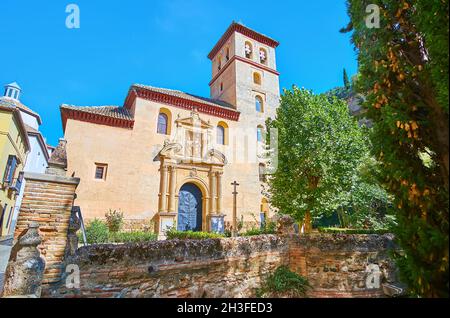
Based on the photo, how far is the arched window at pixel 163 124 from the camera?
18.1m

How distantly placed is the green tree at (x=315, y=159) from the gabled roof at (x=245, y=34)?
1476cm

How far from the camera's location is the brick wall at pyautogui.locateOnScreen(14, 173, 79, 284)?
15.2 feet

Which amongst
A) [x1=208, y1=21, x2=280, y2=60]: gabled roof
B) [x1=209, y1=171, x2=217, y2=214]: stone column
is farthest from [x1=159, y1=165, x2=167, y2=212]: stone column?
[x1=208, y1=21, x2=280, y2=60]: gabled roof

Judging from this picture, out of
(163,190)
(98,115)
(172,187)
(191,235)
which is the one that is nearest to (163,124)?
(98,115)

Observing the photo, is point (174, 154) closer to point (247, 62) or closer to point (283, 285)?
point (283, 285)

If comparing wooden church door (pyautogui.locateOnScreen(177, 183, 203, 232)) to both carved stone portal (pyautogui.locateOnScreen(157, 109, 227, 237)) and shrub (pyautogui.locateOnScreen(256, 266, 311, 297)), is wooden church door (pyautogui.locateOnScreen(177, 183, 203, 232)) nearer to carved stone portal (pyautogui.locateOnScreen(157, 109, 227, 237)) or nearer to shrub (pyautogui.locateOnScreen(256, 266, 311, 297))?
carved stone portal (pyautogui.locateOnScreen(157, 109, 227, 237))

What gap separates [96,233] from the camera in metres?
12.6

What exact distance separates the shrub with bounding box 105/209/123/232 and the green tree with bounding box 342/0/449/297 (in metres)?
14.2

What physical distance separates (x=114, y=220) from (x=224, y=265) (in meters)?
10.2

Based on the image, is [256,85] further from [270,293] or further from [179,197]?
[270,293]

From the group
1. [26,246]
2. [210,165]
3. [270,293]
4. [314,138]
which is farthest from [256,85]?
[26,246]

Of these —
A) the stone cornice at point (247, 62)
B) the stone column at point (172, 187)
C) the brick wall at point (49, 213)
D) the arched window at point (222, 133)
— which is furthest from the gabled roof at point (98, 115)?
the brick wall at point (49, 213)

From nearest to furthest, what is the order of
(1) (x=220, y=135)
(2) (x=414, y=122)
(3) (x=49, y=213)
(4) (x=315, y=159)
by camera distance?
(2) (x=414, y=122) → (3) (x=49, y=213) → (4) (x=315, y=159) → (1) (x=220, y=135)

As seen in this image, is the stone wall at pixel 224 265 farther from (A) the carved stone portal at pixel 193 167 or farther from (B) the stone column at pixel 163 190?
(B) the stone column at pixel 163 190
